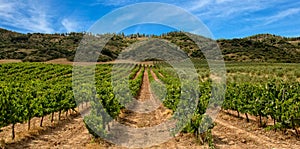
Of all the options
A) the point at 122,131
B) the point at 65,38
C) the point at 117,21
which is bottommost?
the point at 122,131

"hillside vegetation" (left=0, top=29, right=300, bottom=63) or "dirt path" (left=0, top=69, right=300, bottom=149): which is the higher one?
"hillside vegetation" (left=0, top=29, right=300, bottom=63)

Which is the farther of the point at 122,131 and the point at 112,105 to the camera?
the point at 112,105

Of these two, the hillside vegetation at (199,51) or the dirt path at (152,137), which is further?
the hillside vegetation at (199,51)

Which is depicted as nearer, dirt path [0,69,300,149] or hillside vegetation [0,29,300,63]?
dirt path [0,69,300,149]

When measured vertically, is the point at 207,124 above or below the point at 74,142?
above

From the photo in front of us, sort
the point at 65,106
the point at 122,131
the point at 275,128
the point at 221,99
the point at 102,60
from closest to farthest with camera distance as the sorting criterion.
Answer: the point at 275,128
the point at 122,131
the point at 65,106
the point at 221,99
the point at 102,60

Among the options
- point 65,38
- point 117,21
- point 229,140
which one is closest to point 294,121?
point 229,140

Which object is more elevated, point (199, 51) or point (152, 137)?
point (199, 51)

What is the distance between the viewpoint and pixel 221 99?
19.5 metres

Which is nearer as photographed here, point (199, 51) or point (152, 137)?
point (152, 137)

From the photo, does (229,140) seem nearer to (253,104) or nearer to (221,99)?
(253,104)

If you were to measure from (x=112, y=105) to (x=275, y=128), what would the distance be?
320 inches

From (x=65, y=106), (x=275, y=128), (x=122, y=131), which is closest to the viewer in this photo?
(x=275, y=128)

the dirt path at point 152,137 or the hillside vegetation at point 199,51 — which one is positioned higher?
the hillside vegetation at point 199,51
